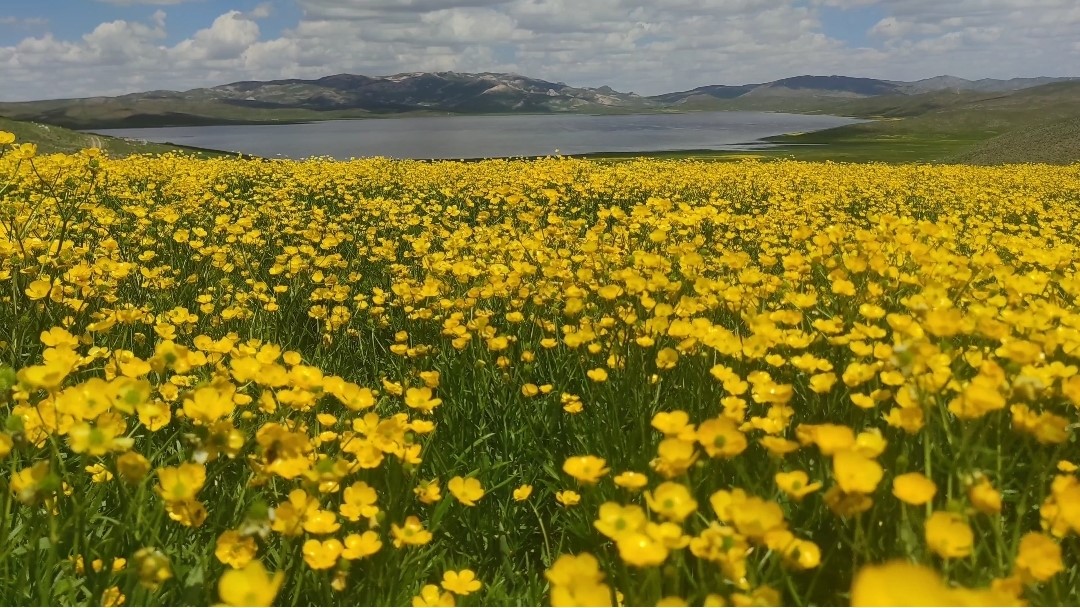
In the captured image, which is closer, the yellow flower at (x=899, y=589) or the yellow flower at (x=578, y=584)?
the yellow flower at (x=899, y=589)

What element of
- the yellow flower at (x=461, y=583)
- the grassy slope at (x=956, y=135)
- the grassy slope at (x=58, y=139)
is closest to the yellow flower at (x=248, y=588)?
the yellow flower at (x=461, y=583)

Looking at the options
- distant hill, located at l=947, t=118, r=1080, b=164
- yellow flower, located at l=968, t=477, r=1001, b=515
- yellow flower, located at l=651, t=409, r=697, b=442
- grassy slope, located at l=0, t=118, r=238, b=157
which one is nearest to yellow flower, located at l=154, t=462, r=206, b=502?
yellow flower, located at l=651, t=409, r=697, b=442

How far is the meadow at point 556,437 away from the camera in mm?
1895

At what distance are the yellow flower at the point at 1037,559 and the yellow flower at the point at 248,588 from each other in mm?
1640

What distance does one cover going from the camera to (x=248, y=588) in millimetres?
1462

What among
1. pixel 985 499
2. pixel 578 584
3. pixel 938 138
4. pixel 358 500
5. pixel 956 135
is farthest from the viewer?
pixel 956 135

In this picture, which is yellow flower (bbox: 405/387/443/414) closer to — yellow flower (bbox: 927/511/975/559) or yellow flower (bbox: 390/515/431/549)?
yellow flower (bbox: 390/515/431/549)

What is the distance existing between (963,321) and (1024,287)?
1103mm

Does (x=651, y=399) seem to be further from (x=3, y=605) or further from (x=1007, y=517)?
(x=3, y=605)

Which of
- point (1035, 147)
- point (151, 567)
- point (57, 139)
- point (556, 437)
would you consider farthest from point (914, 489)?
point (1035, 147)

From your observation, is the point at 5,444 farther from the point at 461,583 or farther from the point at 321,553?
the point at 461,583

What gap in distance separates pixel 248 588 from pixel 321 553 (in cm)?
73

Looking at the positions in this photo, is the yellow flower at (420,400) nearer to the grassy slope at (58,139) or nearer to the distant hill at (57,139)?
the grassy slope at (58,139)

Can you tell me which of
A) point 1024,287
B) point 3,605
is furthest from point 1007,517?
point 3,605
